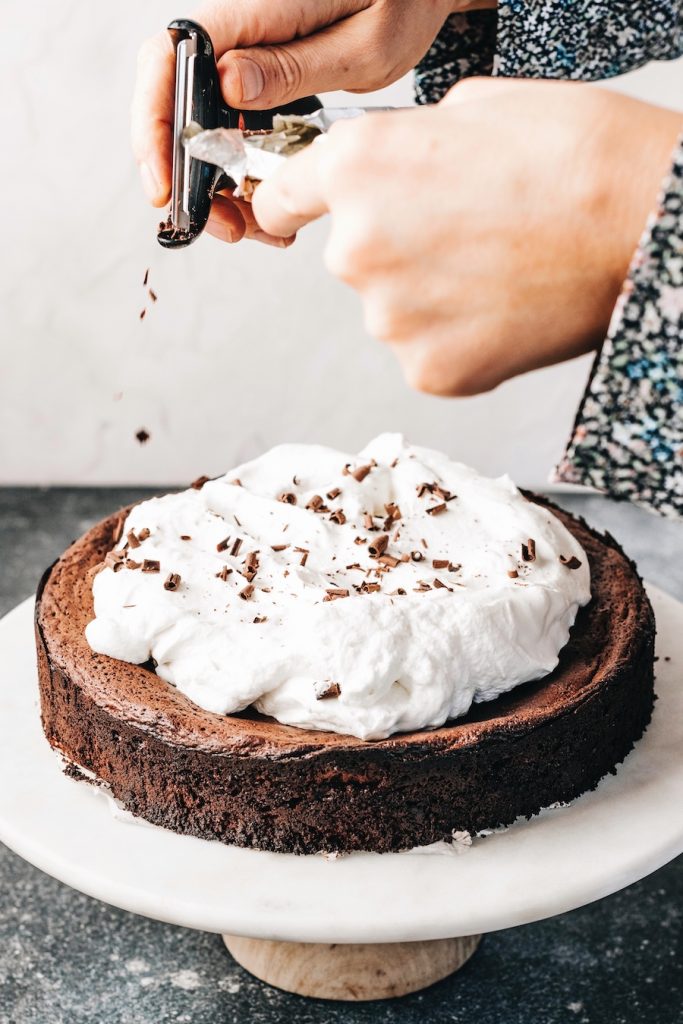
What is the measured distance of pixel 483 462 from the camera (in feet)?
12.1

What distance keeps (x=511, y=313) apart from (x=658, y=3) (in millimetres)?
1203

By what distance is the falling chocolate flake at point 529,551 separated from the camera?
1770 mm

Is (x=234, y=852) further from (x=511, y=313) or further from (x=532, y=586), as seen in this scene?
(x=511, y=313)

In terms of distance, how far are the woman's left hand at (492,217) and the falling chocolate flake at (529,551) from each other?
0.63 meters

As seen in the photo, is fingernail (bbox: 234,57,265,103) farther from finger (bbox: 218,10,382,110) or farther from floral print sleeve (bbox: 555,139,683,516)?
floral print sleeve (bbox: 555,139,683,516)

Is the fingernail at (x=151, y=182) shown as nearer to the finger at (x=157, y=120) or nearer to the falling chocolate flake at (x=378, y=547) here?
the finger at (x=157, y=120)

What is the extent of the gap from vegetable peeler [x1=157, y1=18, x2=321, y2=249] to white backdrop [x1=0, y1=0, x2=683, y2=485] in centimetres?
161

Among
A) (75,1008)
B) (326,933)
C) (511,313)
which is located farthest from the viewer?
(75,1008)

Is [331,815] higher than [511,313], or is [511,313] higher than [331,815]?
[511,313]

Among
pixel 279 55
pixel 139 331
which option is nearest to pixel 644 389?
pixel 279 55

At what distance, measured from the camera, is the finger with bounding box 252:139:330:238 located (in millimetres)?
1191

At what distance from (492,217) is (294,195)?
0.82 feet

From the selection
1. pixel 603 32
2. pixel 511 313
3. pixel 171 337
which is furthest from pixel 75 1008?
pixel 171 337

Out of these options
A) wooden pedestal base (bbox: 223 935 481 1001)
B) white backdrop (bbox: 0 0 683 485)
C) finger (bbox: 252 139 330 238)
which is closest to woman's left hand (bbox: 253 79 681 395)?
finger (bbox: 252 139 330 238)
